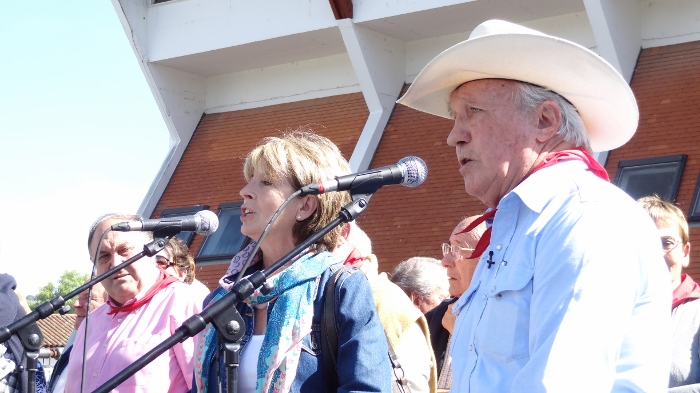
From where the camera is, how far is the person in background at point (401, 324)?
172 inches

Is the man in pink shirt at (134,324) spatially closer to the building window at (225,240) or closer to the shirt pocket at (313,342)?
the shirt pocket at (313,342)

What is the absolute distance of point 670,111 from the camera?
12141 millimetres

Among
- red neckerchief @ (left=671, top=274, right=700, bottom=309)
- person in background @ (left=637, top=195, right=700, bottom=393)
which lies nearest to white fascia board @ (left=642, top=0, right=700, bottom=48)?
person in background @ (left=637, top=195, right=700, bottom=393)

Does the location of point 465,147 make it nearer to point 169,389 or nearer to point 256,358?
point 256,358

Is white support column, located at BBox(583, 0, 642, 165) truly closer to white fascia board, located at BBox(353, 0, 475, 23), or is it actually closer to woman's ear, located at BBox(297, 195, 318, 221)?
white fascia board, located at BBox(353, 0, 475, 23)

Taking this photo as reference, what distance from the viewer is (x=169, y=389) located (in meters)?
4.73

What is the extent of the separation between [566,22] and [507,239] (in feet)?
37.2

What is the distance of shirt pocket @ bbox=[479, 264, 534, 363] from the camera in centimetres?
261

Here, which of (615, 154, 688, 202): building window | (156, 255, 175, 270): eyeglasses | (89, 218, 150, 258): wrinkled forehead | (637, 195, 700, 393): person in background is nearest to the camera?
(637, 195, 700, 393): person in background

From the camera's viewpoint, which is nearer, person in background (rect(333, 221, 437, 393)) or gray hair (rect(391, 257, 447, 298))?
person in background (rect(333, 221, 437, 393))

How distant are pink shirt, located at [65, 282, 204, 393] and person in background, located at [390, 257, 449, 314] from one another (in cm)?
197

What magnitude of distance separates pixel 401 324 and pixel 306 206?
77cm

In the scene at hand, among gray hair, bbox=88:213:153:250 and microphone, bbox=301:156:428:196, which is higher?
gray hair, bbox=88:213:153:250

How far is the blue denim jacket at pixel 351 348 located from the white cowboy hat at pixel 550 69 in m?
0.88
